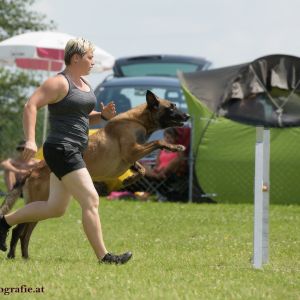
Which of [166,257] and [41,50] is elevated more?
[166,257]

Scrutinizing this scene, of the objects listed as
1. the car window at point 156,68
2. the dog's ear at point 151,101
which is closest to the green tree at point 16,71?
the car window at point 156,68

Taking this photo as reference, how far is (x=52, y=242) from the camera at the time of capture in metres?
9.59

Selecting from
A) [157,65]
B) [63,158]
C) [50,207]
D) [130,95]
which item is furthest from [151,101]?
[157,65]

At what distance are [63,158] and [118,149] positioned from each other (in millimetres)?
2053

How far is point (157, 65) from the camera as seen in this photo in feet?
61.4

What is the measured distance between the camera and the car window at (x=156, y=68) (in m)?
18.4

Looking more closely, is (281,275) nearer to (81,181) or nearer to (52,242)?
(81,181)

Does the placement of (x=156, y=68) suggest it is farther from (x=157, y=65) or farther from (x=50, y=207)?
(x=50, y=207)

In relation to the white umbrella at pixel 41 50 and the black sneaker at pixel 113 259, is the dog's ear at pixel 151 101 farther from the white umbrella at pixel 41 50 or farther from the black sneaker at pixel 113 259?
the white umbrella at pixel 41 50

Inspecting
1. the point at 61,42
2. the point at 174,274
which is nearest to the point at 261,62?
the point at 61,42

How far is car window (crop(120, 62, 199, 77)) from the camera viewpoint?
60.5 feet

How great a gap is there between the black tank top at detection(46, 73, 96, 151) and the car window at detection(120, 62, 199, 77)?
11792mm

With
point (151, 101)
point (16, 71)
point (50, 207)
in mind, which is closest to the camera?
point (50, 207)

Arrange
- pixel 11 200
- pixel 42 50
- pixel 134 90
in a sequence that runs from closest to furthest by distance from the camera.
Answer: pixel 11 200 < pixel 134 90 < pixel 42 50
